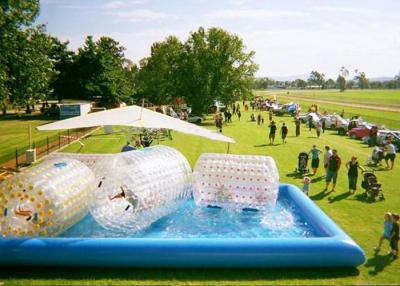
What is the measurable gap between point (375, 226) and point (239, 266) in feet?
17.5

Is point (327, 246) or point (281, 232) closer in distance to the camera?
point (327, 246)

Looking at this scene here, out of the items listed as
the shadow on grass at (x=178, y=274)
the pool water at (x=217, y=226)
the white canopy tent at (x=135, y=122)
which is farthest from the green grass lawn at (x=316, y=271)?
the white canopy tent at (x=135, y=122)

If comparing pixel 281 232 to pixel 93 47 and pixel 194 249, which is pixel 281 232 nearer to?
pixel 194 249

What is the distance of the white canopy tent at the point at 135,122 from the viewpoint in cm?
1352

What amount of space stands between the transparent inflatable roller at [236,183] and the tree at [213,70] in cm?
3647

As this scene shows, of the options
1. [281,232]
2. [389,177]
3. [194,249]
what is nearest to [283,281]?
[194,249]

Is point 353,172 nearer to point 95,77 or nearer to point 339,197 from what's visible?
point 339,197

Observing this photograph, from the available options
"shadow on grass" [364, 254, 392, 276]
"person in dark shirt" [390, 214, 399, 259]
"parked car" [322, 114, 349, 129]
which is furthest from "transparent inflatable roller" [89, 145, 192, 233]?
"parked car" [322, 114, 349, 129]

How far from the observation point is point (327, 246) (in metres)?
9.88

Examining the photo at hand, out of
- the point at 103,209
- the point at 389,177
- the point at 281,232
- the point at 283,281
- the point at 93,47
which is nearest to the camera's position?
the point at 283,281

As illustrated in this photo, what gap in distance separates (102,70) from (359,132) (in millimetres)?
41376

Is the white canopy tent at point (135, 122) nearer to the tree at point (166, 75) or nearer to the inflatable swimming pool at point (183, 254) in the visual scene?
the inflatable swimming pool at point (183, 254)

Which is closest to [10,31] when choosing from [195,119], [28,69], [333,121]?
[28,69]

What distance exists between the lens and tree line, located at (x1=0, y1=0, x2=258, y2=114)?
78.0 feet
